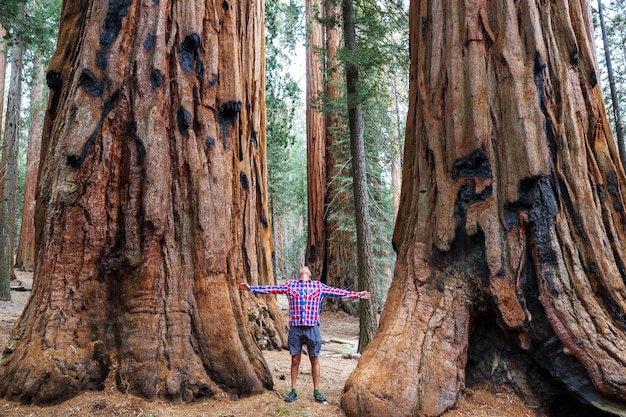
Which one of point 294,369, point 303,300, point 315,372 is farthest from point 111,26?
point 315,372

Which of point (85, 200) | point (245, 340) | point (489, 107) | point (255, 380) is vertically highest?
point (489, 107)

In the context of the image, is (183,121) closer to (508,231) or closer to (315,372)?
(315,372)

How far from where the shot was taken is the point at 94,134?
4270mm

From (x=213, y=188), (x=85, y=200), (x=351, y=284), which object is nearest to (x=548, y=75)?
(x=213, y=188)

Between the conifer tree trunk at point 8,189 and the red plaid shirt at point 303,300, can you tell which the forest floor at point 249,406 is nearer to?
the red plaid shirt at point 303,300

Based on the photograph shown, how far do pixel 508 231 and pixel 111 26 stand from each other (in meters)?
4.46

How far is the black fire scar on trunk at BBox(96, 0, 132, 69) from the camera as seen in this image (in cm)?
443

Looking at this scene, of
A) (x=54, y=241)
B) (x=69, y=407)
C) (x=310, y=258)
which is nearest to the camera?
(x=69, y=407)

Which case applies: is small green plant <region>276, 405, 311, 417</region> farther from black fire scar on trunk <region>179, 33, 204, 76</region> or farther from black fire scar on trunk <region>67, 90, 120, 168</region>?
black fire scar on trunk <region>179, 33, 204, 76</region>

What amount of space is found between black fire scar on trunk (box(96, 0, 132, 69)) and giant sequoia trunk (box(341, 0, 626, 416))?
11.2 ft

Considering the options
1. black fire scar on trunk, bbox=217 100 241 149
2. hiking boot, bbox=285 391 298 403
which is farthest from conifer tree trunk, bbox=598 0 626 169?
hiking boot, bbox=285 391 298 403

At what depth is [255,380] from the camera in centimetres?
434

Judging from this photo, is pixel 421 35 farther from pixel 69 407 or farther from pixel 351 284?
pixel 351 284

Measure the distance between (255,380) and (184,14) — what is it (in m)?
3.93
